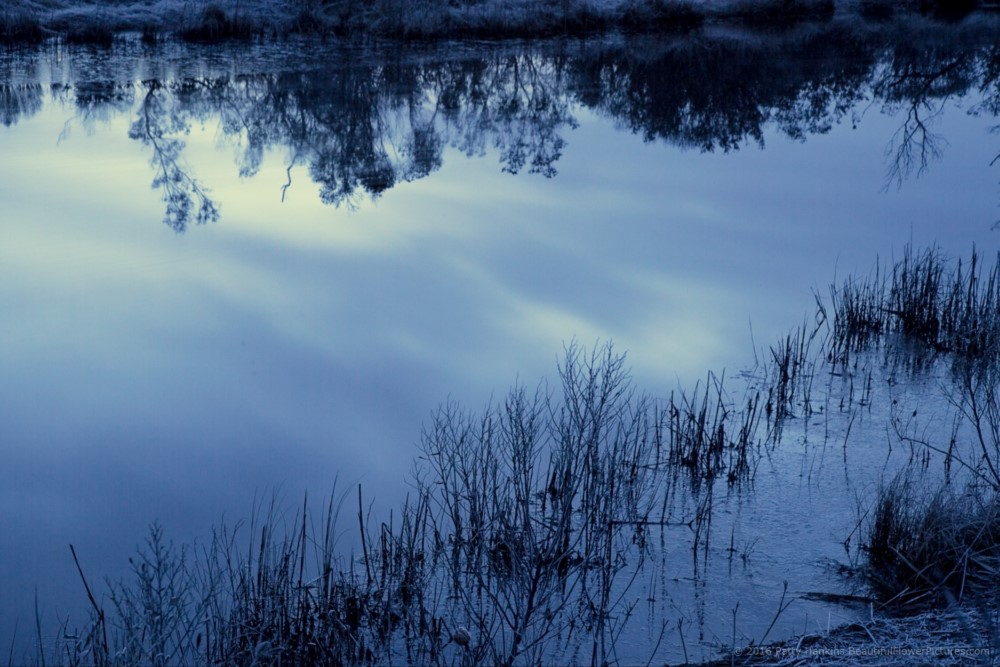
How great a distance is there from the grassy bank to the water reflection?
5.63 feet

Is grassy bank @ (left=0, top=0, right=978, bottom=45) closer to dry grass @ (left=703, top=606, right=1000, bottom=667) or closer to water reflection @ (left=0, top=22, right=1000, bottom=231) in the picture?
water reflection @ (left=0, top=22, right=1000, bottom=231)

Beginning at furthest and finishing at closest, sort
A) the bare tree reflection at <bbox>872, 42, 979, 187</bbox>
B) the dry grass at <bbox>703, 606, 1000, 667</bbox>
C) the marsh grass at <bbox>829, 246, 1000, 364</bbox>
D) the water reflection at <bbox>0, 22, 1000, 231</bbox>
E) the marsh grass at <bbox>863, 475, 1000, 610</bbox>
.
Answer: the bare tree reflection at <bbox>872, 42, 979, 187</bbox>
the water reflection at <bbox>0, 22, 1000, 231</bbox>
the marsh grass at <bbox>829, 246, 1000, 364</bbox>
the marsh grass at <bbox>863, 475, 1000, 610</bbox>
the dry grass at <bbox>703, 606, 1000, 667</bbox>

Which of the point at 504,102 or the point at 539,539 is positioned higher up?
the point at 504,102

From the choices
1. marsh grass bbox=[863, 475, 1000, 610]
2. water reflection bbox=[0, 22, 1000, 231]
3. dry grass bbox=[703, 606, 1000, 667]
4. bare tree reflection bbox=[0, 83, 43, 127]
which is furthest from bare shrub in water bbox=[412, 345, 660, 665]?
bare tree reflection bbox=[0, 83, 43, 127]

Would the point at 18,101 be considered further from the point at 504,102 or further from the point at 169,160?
the point at 504,102

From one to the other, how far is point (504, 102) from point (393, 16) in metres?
6.07

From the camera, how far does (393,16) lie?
802 inches

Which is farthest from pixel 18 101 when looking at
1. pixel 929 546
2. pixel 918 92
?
pixel 918 92

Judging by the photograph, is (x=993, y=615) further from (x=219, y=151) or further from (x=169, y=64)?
(x=169, y=64)

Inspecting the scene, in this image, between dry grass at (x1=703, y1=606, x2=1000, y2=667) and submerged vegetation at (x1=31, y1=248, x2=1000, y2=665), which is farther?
submerged vegetation at (x1=31, y1=248, x2=1000, y2=665)

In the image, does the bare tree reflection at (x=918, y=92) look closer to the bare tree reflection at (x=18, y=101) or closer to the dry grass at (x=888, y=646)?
the dry grass at (x=888, y=646)

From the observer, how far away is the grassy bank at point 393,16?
17.7 metres

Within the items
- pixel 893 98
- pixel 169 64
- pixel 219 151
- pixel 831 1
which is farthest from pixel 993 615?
pixel 831 1

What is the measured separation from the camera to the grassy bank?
697 inches
